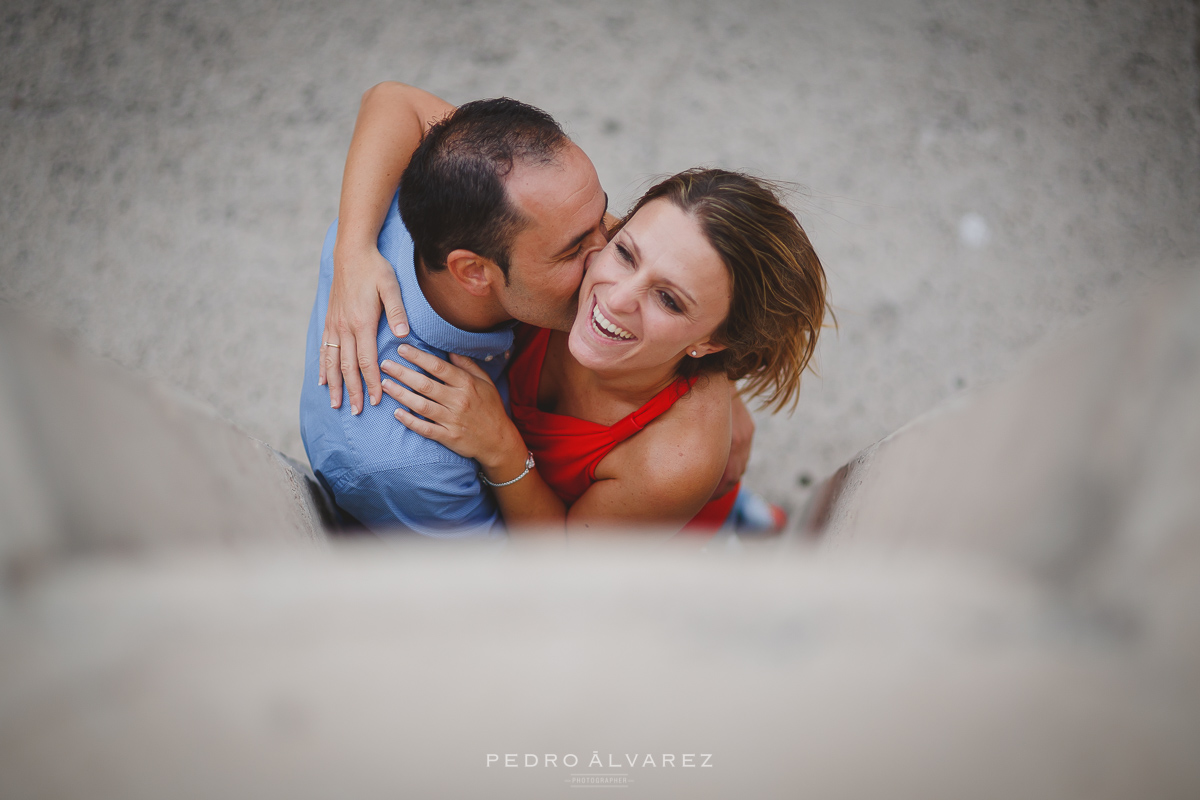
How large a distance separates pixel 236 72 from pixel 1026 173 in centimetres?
299

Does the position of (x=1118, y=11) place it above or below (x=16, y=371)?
above

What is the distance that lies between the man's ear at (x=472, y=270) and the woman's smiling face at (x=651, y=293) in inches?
6.9

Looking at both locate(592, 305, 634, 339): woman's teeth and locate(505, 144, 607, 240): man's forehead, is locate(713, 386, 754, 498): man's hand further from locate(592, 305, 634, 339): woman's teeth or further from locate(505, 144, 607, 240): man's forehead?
locate(505, 144, 607, 240): man's forehead

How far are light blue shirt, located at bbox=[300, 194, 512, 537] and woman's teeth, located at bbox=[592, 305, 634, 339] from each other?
258mm

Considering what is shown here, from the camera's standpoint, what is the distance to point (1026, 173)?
8.58 feet

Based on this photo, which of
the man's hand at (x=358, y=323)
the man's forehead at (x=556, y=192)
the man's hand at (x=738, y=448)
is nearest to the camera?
the man's forehead at (x=556, y=192)

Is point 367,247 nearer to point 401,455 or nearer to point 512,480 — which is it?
point 401,455

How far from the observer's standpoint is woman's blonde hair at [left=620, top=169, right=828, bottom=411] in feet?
3.98

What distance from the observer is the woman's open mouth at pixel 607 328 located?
125 cm

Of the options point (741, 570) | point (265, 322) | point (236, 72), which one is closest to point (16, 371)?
point (741, 570)

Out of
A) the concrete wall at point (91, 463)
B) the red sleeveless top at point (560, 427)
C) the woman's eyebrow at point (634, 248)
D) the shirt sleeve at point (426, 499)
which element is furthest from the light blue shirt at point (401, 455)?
the concrete wall at point (91, 463)

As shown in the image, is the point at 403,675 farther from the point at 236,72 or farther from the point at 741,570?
the point at 236,72

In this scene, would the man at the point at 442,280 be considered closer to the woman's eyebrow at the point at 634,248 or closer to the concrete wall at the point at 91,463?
the woman's eyebrow at the point at 634,248

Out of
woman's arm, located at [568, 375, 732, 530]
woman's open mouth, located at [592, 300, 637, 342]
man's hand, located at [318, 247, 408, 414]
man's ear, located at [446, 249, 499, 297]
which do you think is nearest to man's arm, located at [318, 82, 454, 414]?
man's hand, located at [318, 247, 408, 414]
